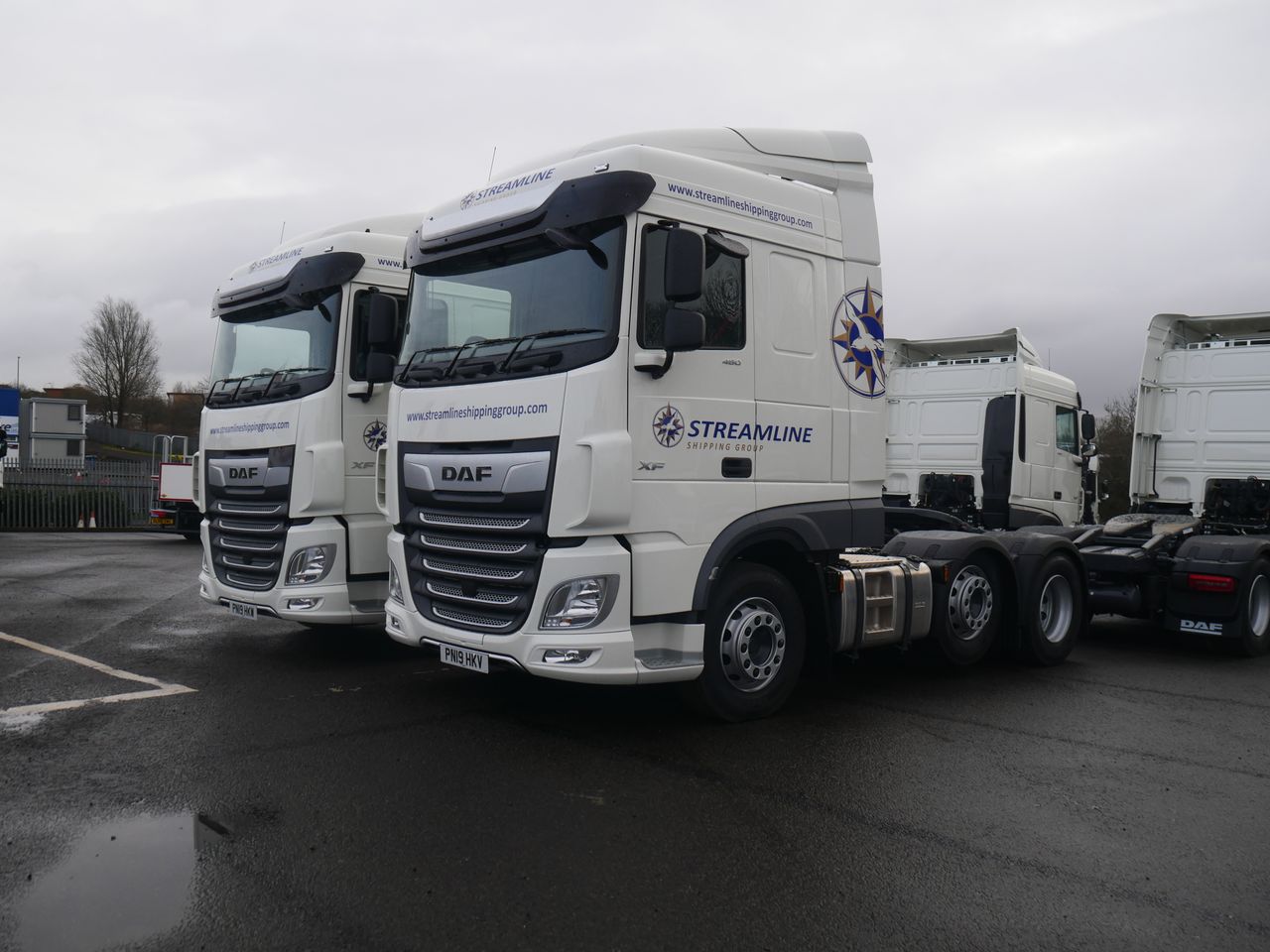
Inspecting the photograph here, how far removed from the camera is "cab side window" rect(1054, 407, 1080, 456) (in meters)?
13.4

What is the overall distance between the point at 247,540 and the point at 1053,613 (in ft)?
22.1

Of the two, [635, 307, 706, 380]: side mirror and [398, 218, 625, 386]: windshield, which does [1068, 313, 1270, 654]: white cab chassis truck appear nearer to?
[635, 307, 706, 380]: side mirror

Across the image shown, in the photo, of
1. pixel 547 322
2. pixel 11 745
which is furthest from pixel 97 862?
pixel 547 322

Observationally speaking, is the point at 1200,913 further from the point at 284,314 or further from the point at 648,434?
the point at 284,314

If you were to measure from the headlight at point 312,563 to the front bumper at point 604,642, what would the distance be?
7.79ft

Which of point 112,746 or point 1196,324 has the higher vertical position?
point 1196,324

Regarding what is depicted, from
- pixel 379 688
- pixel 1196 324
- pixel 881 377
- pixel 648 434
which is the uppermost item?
pixel 1196 324

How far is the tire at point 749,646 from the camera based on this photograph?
19.5 feet

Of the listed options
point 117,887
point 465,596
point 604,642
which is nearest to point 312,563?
point 465,596

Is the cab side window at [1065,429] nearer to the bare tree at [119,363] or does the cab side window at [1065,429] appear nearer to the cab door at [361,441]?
the cab door at [361,441]

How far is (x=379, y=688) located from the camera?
7184mm

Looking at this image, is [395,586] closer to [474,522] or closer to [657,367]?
[474,522]

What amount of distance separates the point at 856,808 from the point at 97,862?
327cm

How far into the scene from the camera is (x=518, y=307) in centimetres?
588
